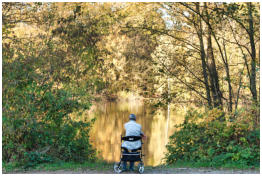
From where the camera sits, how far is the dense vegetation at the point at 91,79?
9031 mm

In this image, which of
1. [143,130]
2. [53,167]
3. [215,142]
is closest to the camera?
[53,167]

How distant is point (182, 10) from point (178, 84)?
3.01m

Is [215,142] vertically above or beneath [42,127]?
beneath

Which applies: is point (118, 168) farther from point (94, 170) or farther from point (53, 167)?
point (53, 167)

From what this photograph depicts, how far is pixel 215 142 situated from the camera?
9.52 m

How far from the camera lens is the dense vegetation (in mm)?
9031

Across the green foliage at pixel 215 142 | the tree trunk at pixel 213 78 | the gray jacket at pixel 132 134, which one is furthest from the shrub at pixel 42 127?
the tree trunk at pixel 213 78

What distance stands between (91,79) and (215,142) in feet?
14.3

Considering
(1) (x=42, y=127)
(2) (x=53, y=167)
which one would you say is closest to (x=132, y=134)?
(2) (x=53, y=167)

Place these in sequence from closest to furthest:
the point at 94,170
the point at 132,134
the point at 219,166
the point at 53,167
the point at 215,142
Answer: the point at 132,134 → the point at 94,170 → the point at 53,167 → the point at 219,166 → the point at 215,142

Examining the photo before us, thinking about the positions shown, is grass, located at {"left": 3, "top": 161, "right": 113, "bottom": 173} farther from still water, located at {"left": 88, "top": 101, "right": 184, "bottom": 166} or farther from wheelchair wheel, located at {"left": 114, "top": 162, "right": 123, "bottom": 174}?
still water, located at {"left": 88, "top": 101, "right": 184, "bottom": 166}

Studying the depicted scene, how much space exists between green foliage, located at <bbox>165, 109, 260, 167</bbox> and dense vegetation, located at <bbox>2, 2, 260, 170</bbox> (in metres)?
0.03

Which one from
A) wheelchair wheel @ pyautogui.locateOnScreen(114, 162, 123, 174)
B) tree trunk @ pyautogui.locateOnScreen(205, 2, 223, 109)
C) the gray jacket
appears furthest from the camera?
tree trunk @ pyautogui.locateOnScreen(205, 2, 223, 109)

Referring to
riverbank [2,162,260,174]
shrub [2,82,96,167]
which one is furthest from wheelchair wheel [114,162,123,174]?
shrub [2,82,96,167]
